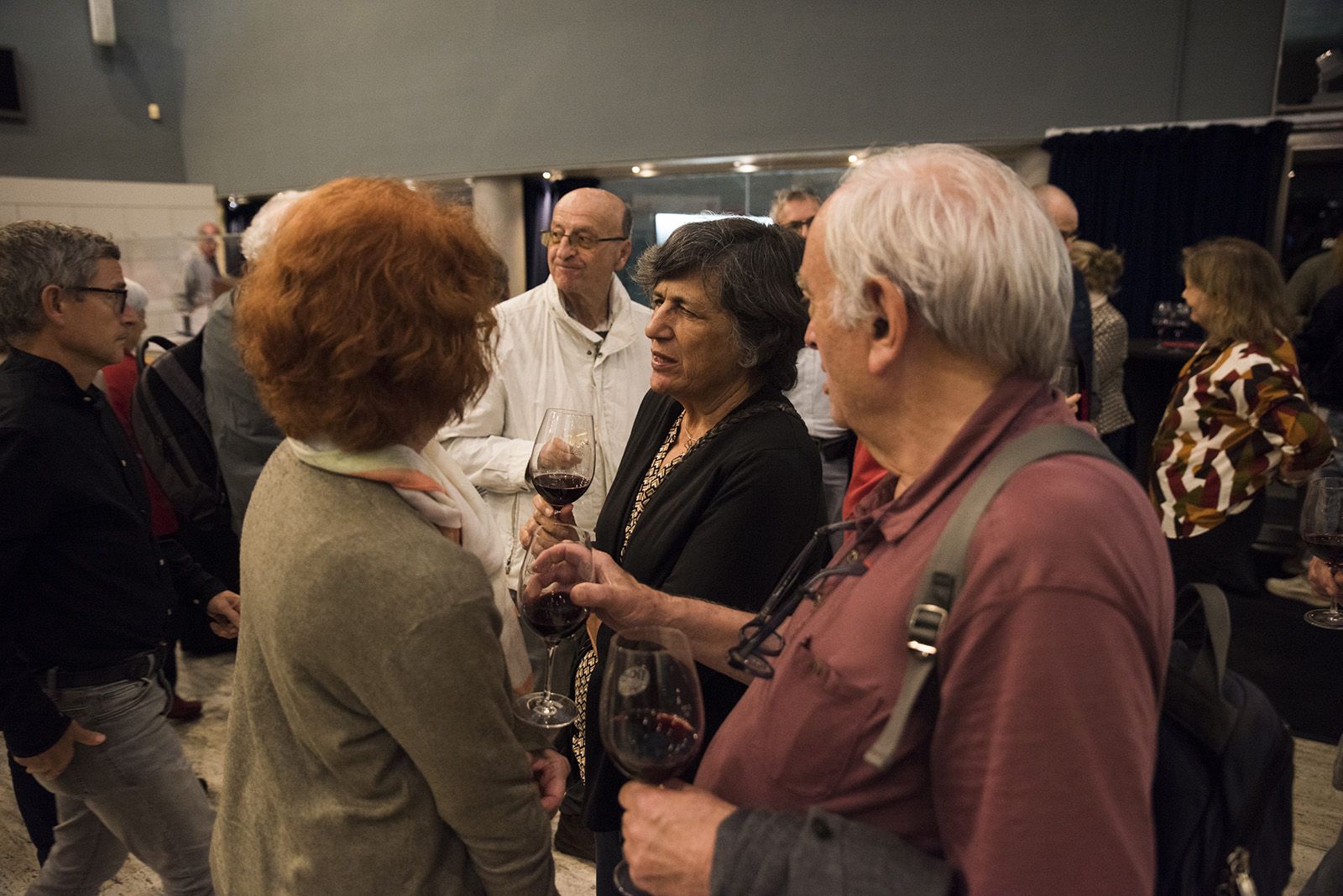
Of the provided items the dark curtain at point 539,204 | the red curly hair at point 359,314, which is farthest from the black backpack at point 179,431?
the dark curtain at point 539,204

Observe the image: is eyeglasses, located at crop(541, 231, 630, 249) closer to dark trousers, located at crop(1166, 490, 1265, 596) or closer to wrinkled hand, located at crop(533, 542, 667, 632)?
wrinkled hand, located at crop(533, 542, 667, 632)

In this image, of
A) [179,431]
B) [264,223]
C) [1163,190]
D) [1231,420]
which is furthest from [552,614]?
[1163,190]

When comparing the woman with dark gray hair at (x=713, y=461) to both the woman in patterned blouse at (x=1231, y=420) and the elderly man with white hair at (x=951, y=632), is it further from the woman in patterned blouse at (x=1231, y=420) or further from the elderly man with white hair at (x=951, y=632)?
the woman in patterned blouse at (x=1231, y=420)

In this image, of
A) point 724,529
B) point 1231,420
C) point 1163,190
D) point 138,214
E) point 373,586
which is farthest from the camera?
point 138,214

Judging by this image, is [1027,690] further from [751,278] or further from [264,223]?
[264,223]

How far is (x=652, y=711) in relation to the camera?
1042mm

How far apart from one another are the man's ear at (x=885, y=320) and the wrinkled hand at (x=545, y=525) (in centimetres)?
73

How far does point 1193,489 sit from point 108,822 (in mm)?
3933

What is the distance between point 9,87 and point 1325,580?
1360 cm

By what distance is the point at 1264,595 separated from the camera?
4.78m

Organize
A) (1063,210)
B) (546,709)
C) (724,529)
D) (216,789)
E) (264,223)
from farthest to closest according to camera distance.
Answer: (1063,210) → (216,789) → (264,223) → (724,529) → (546,709)

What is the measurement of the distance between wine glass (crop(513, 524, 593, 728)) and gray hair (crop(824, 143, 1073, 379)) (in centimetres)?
69

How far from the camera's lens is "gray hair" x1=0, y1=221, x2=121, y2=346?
1.96m

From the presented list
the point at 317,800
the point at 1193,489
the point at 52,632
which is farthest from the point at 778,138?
the point at 317,800
